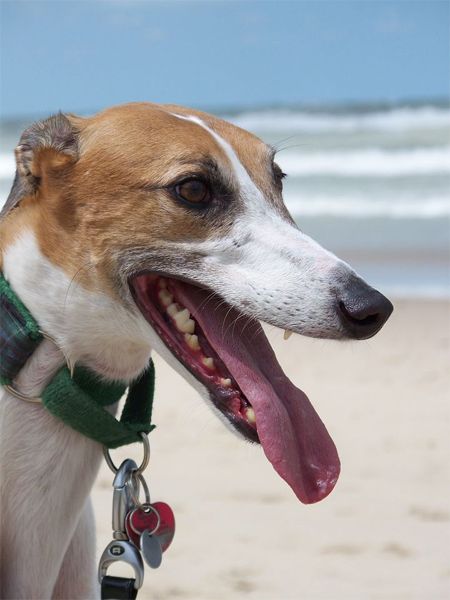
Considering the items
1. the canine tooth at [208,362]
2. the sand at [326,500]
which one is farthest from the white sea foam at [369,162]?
the canine tooth at [208,362]

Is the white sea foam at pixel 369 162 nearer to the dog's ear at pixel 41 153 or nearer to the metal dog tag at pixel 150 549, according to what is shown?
the dog's ear at pixel 41 153

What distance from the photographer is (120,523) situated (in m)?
2.48

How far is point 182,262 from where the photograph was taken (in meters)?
2.38

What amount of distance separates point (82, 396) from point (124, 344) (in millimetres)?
161

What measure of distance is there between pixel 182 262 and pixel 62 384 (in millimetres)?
366

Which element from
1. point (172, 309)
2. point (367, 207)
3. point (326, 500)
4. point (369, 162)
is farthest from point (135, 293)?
point (369, 162)

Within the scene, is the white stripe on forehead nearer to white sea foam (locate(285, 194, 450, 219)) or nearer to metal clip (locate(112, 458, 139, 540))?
metal clip (locate(112, 458, 139, 540))

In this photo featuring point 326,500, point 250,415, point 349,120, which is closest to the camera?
point 250,415

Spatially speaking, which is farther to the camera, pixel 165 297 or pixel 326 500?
pixel 326 500

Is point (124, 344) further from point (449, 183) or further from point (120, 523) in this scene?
point (449, 183)

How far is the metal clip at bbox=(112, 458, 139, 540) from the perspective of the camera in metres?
2.46

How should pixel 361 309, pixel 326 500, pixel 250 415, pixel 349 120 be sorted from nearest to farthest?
pixel 361 309 → pixel 250 415 → pixel 326 500 → pixel 349 120

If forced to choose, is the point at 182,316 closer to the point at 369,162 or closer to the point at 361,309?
the point at 361,309

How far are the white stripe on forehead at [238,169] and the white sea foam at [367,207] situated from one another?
29.3ft
